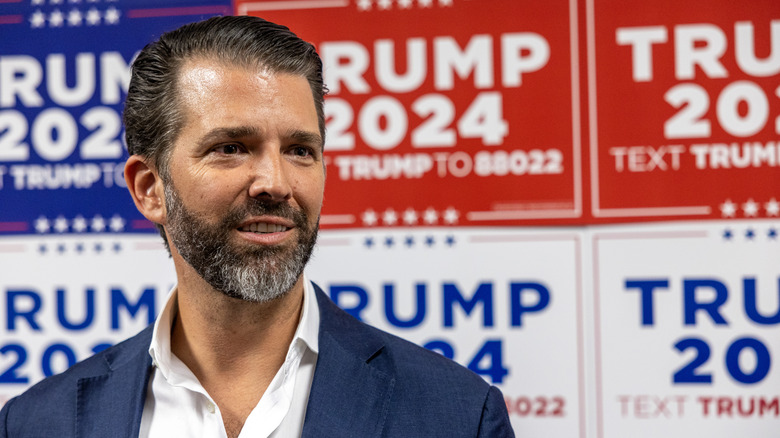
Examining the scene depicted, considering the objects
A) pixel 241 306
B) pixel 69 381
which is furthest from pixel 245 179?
pixel 69 381

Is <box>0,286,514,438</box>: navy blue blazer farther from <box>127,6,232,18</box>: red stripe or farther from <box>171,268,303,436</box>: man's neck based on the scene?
<box>127,6,232,18</box>: red stripe

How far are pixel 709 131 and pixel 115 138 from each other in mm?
1460

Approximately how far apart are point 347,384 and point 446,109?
0.83 metres

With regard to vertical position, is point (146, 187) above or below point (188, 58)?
below

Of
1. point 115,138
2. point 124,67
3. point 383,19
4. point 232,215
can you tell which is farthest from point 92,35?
point 232,215

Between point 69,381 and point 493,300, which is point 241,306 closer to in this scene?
point 69,381

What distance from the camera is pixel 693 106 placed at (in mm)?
1731

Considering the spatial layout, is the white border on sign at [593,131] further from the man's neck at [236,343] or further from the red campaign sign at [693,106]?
the man's neck at [236,343]

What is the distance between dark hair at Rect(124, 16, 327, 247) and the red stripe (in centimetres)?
63

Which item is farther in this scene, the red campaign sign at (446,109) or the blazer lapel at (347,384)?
the red campaign sign at (446,109)

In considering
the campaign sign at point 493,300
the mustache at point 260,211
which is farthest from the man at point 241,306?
the campaign sign at point 493,300

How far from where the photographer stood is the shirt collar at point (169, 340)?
122cm

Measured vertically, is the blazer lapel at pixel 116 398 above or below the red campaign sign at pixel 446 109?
below

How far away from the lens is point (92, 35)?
1.90m
